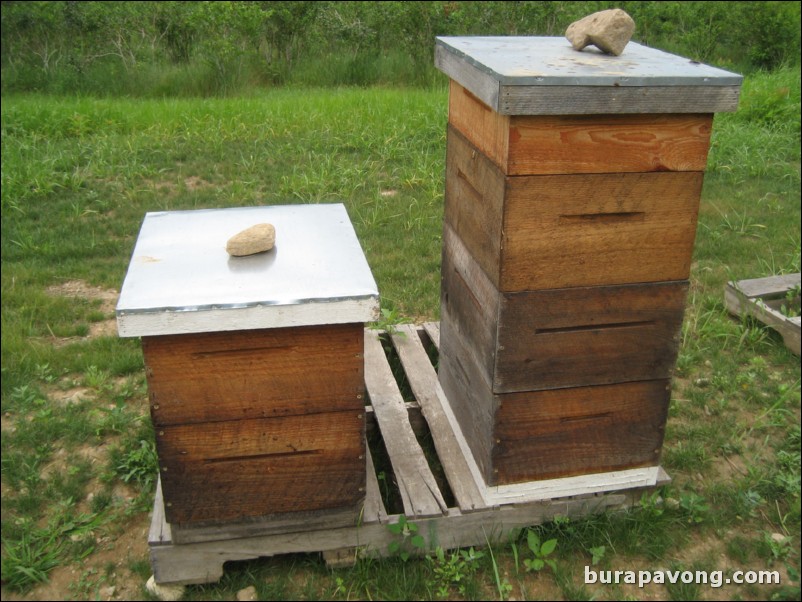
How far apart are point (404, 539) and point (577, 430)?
0.59 metres

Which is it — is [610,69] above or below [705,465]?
above

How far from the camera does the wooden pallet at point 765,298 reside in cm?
362

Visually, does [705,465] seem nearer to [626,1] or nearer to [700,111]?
[700,111]

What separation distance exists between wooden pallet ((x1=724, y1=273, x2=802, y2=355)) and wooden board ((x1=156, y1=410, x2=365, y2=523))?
7.24 ft

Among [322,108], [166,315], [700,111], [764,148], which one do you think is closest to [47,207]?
[322,108]

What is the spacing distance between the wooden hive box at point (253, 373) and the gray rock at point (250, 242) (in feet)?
0.09

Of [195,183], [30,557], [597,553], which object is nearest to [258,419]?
[30,557]

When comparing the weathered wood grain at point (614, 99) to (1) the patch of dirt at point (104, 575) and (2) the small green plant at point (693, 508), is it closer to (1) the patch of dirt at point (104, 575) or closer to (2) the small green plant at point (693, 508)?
(2) the small green plant at point (693, 508)

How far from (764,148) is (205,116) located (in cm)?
409

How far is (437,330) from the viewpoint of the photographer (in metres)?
3.50

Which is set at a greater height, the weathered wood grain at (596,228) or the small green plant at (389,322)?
the weathered wood grain at (596,228)

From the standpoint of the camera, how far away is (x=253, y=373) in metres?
2.13

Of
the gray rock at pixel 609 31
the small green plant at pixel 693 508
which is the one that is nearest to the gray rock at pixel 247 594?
the small green plant at pixel 693 508

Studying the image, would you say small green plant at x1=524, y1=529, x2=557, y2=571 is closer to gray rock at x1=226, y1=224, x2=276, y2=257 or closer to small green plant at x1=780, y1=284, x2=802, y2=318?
gray rock at x1=226, y1=224, x2=276, y2=257
